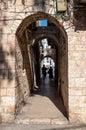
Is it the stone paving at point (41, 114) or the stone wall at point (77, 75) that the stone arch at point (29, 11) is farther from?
the stone paving at point (41, 114)

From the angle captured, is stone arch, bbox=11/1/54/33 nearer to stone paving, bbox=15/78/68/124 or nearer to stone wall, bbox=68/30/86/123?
stone wall, bbox=68/30/86/123

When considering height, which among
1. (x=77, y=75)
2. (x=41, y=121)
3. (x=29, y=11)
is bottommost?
(x=41, y=121)

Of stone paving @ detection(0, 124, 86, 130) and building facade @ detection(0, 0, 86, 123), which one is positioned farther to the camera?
building facade @ detection(0, 0, 86, 123)

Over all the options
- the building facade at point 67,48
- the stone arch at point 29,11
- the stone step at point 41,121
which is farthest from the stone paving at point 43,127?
the stone arch at point 29,11

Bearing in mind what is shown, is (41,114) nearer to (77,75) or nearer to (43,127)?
(43,127)

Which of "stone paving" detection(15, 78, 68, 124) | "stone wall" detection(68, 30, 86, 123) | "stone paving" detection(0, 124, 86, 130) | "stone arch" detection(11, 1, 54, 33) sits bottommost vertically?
"stone paving" detection(15, 78, 68, 124)

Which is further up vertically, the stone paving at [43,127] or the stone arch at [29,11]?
the stone arch at [29,11]

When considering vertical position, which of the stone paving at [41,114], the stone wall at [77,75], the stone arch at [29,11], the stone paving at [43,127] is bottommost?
the stone paving at [41,114]

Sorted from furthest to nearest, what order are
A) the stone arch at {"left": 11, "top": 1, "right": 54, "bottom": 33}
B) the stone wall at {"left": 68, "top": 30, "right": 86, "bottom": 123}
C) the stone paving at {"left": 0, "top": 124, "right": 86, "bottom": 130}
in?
the stone arch at {"left": 11, "top": 1, "right": 54, "bottom": 33}
the stone wall at {"left": 68, "top": 30, "right": 86, "bottom": 123}
the stone paving at {"left": 0, "top": 124, "right": 86, "bottom": 130}

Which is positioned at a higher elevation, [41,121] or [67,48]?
[67,48]

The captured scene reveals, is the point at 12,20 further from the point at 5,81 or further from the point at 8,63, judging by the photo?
the point at 5,81

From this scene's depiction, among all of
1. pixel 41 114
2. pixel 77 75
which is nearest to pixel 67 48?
pixel 77 75

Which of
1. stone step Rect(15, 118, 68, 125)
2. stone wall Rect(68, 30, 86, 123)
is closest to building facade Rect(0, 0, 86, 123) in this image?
stone wall Rect(68, 30, 86, 123)

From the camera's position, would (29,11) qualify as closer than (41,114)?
Yes
